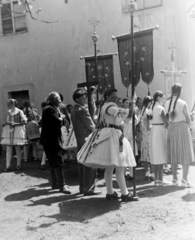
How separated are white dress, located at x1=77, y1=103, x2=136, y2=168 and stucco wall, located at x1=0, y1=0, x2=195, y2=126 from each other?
7086mm

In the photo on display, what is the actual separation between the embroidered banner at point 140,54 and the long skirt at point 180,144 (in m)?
3.27

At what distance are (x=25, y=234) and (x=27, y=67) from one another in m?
11.3

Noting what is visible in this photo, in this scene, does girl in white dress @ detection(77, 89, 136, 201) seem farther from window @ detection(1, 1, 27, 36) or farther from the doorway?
window @ detection(1, 1, 27, 36)

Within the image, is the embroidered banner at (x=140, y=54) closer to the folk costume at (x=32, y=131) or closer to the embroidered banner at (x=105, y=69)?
the embroidered banner at (x=105, y=69)

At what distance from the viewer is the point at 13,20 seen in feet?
50.7

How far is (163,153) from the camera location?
24.2ft

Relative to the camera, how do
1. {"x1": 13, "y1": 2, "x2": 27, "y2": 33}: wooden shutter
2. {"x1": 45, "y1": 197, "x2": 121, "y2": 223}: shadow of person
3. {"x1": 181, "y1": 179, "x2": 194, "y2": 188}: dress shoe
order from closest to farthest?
{"x1": 45, "y1": 197, "x2": 121, "y2": 223}: shadow of person, {"x1": 181, "y1": 179, "x2": 194, "y2": 188}: dress shoe, {"x1": 13, "y1": 2, "x2": 27, "y2": 33}: wooden shutter

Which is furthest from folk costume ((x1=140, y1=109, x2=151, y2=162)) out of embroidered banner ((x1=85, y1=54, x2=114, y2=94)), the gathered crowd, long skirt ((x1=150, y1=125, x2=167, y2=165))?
embroidered banner ((x1=85, y1=54, x2=114, y2=94))

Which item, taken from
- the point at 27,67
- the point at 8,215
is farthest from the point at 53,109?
the point at 27,67

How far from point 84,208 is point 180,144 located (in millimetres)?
2385

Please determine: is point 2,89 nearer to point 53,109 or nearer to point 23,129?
point 23,129

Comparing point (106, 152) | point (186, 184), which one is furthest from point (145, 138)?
point (106, 152)

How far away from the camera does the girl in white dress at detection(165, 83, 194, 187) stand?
7.07 metres

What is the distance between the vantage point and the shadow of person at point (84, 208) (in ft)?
17.8
